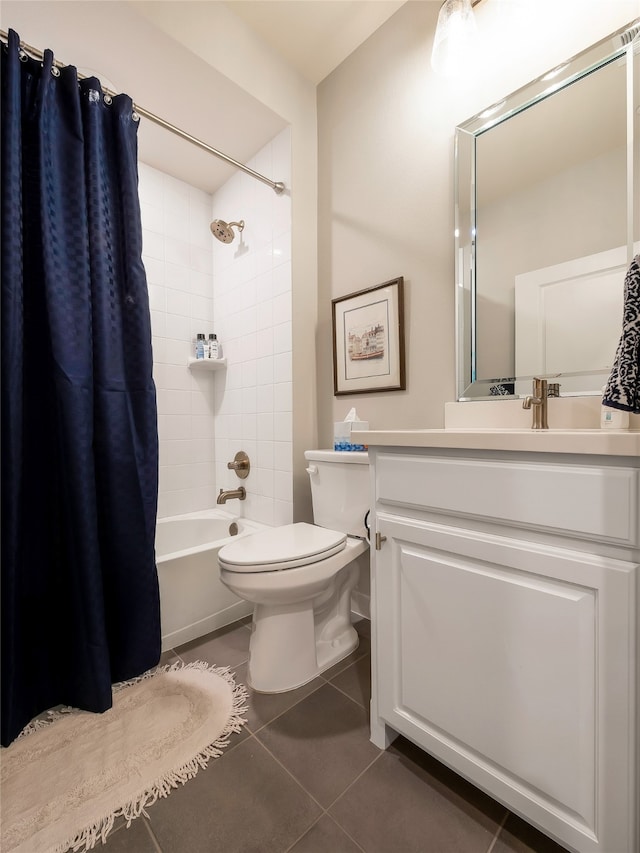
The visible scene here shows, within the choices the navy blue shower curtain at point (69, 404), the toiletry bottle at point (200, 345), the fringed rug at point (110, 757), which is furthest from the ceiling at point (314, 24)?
the fringed rug at point (110, 757)

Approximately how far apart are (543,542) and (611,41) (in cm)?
137

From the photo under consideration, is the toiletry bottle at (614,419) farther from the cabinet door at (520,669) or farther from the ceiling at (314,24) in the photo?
the ceiling at (314,24)

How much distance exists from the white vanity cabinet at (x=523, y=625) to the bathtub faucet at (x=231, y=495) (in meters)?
1.23

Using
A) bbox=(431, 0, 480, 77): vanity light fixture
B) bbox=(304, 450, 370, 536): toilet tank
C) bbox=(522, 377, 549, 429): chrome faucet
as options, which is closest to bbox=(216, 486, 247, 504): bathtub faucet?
bbox=(304, 450, 370, 536): toilet tank

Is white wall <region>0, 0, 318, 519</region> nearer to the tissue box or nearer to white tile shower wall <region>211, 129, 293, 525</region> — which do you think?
white tile shower wall <region>211, 129, 293, 525</region>

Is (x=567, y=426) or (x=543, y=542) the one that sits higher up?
(x=567, y=426)

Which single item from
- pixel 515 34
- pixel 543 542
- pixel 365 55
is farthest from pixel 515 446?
pixel 365 55

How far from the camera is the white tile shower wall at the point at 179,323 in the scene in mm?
2070

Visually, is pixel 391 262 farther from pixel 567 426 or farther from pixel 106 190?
pixel 106 190

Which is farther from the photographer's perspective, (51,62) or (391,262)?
(391,262)

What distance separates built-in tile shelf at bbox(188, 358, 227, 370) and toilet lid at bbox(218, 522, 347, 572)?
44.8 inches

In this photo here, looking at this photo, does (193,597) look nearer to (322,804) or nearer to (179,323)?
(322,804)

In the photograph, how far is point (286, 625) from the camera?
1262 mm

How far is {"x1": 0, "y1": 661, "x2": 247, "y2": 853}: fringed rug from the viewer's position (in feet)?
2.76
